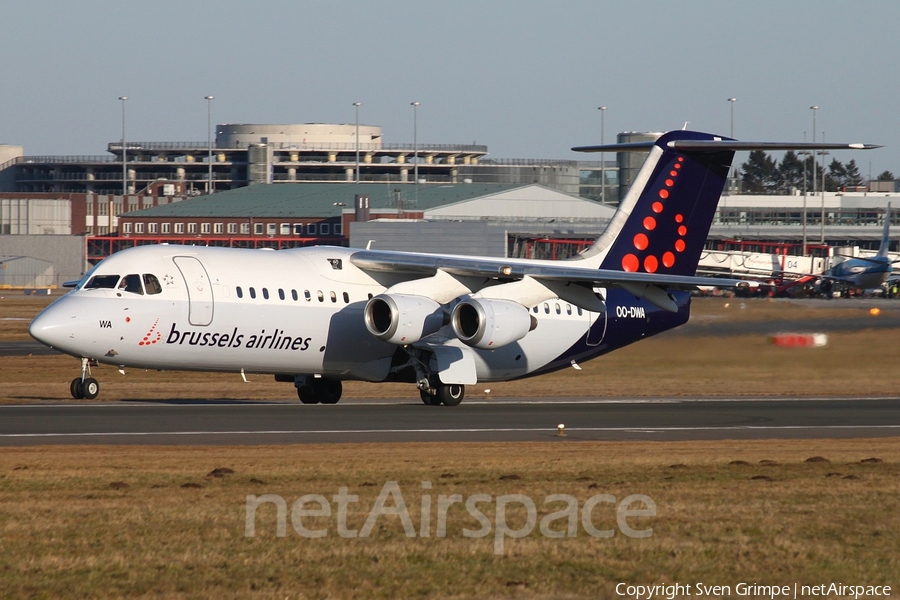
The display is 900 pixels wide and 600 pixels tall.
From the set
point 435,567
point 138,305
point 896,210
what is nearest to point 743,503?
point 435,567

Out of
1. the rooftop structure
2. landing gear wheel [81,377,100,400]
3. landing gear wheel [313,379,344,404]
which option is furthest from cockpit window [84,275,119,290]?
the rooftop structure

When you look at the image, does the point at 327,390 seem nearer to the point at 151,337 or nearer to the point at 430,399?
the point at 430,399

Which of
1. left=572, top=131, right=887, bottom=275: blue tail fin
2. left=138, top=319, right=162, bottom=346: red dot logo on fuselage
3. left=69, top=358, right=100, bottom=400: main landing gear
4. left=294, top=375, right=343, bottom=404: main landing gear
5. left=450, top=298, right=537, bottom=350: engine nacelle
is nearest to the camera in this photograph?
left=138, top=319, right=162, bottom=346: red dot logo on fuselage

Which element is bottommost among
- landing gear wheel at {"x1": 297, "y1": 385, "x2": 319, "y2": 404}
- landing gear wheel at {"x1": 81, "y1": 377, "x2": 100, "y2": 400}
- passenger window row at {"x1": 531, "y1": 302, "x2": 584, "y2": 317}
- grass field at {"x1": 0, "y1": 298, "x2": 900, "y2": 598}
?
landing gear wheel at {"x1": 297, "y1": 385, "x2": 319, "y2": 404}

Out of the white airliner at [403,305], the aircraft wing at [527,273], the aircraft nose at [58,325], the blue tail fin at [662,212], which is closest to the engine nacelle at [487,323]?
the white airliner at [403,305]

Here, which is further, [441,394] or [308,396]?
[308,396]

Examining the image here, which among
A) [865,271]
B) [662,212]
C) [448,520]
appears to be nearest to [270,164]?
[865,271]

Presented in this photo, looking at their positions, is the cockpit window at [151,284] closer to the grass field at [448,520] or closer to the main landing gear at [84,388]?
the main landing gear at [84,388]

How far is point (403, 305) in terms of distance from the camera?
83.9 ft

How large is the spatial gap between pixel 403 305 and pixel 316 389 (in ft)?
11.9

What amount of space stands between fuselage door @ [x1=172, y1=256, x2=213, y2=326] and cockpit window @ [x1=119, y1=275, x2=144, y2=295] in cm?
86

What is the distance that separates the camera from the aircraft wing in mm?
26078

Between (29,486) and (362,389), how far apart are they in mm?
19914

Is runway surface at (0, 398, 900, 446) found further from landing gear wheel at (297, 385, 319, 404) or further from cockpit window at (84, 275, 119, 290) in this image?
cockpit window at (84, 275, 119, 290)
